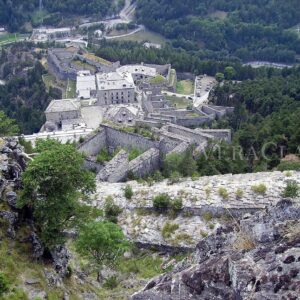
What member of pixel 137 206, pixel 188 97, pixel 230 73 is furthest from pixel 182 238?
pixel 230 73

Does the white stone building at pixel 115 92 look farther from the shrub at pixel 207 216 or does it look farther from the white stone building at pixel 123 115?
the shrub at pixel 207 216

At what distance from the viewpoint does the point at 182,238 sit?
2150 cm

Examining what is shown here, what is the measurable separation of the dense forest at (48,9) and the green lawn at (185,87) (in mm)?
49767

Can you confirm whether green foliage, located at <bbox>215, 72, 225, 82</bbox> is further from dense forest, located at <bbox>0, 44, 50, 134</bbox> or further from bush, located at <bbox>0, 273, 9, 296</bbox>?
bush, located at <bbox>0, 273, 9, 296</bbox>

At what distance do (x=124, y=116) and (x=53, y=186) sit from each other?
29736 mm

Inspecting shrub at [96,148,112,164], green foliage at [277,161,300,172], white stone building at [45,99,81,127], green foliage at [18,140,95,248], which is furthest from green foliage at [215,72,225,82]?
green foliage at [18,140,95,248]

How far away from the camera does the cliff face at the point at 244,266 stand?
9.53 metres

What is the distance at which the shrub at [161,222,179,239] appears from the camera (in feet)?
71.3

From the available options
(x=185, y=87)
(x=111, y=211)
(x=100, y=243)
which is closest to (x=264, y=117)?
(x=185, y=87)

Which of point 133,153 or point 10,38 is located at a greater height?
point 133,153

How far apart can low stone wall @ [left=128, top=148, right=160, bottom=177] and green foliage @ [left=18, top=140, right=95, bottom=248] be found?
511 inches

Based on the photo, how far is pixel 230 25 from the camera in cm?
10444

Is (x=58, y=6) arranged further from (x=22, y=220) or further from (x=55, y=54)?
(x=22, y=220)

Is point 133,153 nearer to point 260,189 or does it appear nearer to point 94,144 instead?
point 94,144
